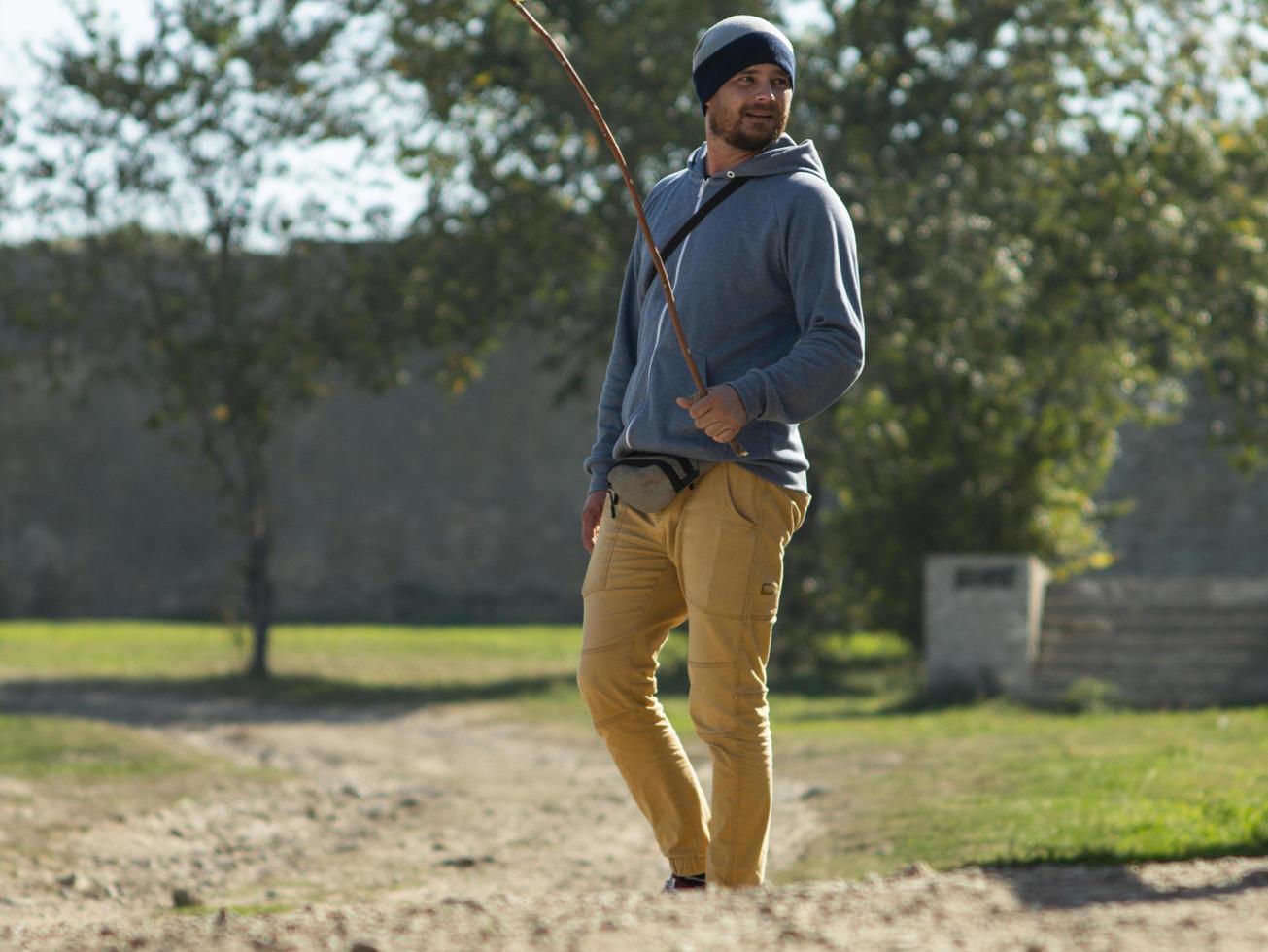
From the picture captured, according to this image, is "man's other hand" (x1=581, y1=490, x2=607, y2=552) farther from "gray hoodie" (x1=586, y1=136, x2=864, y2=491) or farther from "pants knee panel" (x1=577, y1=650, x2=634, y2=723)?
"pants knee panel" (x1=577, y1=650, x2=634, y2=723)

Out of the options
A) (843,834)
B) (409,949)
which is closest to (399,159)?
(843,834)

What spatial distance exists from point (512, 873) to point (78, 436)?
1596 centimetres

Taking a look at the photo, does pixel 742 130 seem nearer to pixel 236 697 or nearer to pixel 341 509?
pixel 236 697

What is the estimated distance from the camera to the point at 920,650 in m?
14.1

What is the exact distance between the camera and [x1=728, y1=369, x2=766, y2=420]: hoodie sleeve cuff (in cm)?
345

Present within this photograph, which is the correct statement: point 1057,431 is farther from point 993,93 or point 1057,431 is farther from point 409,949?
point 409,949

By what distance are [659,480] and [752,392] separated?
32 cm

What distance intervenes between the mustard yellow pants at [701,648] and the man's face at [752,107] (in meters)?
0.73

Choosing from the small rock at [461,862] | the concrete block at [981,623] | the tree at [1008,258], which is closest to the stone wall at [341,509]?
the tree at [1008,258]

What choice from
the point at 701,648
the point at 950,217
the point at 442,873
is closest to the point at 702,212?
the point at 701,648

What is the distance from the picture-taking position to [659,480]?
12.0ft

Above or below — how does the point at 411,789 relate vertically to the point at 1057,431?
below

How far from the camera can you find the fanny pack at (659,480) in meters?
3.63

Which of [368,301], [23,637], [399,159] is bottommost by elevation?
[23,637]
